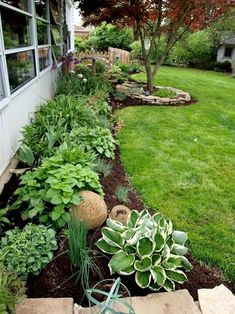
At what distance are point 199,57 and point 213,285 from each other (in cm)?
1946

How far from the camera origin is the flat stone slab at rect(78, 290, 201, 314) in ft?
5.11

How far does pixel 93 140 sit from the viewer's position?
→ 3.39 metres

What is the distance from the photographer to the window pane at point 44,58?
199 inches

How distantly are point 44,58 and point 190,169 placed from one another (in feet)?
13.1

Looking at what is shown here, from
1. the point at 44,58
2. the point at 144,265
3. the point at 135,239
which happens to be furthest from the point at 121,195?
the point at 44,58

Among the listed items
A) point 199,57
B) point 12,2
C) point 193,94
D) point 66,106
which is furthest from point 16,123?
point 199,57

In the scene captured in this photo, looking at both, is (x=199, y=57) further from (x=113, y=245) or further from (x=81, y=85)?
(x=113, y=245)

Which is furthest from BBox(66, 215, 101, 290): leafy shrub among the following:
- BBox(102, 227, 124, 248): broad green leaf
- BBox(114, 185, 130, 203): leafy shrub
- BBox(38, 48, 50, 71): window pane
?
BBox(38, 48, 50, 71): window pane

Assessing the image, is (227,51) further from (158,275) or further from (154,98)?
(158,275)

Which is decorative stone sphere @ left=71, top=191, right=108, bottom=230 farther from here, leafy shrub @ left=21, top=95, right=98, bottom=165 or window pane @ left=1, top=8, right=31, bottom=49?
window pane @ left=1, top=8, right=31, bottom=49

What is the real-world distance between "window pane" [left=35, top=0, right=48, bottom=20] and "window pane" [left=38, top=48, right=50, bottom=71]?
67 centimetres

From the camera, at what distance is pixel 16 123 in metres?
3.35

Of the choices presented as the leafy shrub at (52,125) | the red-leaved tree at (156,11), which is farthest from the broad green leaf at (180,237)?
the red-leaved tree at (156,11)

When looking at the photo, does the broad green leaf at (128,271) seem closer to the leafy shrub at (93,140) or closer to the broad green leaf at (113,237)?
the broad green leaf at (113,237)
